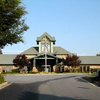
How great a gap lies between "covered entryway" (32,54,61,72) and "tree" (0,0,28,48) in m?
59.2

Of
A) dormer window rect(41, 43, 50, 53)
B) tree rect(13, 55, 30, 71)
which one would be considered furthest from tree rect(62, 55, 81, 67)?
dormer window rect(41, 43, 50, 53)

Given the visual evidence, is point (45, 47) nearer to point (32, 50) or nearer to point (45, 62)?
point (32, 50)

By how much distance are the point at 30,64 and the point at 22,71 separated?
17.5 feet

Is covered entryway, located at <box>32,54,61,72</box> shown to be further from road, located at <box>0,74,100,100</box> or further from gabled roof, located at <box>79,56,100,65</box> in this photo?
road, located at <box>0,74,100,100</box>

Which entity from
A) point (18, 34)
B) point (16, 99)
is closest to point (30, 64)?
point (18, 34)

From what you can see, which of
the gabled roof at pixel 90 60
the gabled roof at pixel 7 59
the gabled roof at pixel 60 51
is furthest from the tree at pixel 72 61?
the gabled roof at pixel 7 59

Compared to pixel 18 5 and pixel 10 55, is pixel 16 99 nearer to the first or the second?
pixel 18 5

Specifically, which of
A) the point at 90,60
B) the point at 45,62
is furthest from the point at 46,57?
the point at 90,60

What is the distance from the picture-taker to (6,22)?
1268 inches

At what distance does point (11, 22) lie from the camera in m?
32.5

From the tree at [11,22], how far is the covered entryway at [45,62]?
59174mm

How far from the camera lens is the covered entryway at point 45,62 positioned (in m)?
94.6

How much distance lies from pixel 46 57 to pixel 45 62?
1.30m

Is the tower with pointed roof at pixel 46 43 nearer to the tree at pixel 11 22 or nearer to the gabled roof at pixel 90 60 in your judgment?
the gabled roof at pixel 90 60
